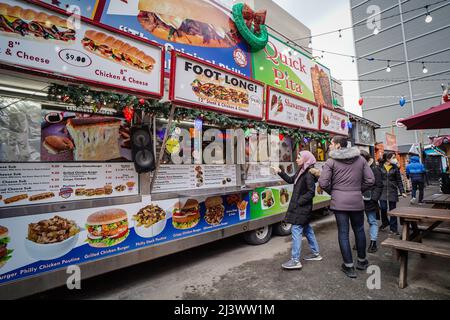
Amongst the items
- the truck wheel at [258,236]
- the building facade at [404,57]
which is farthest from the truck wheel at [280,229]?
the building facade at [404,57]

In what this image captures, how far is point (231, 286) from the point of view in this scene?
3484 mm

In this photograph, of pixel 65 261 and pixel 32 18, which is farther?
pixel 65 261

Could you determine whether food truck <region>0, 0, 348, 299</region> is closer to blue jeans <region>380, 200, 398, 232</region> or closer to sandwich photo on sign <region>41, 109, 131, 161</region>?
sandwich photo on sign <region>41, 109, 131, 161</region>

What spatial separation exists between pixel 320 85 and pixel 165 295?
9.22 meters

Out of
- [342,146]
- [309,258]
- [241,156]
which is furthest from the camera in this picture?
[241,156]

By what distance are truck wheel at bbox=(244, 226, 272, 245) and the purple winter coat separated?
2337 mm

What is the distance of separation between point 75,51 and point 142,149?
166 cm

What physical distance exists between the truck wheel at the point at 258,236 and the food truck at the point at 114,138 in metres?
0.02

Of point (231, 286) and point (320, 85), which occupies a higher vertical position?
point (320, 85)

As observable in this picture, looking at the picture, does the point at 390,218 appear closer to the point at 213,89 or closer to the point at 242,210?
the point at 242,210

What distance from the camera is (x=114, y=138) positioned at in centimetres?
380
